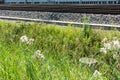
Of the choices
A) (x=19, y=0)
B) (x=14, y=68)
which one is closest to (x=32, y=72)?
(x=14, y=68)

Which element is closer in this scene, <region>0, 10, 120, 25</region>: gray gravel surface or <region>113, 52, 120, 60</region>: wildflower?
<region>113, 52, 120, 60</region>: wildflower

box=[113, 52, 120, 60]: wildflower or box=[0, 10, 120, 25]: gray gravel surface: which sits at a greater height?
box=[113, 52, 120, 60]: wildflower

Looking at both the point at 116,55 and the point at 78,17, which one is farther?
the point at 78,17

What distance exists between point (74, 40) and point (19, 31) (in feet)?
9.38

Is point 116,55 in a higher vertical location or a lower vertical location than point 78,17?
higher

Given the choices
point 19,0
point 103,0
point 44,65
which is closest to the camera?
point 44,65

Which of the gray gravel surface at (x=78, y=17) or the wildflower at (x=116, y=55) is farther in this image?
the gray gravel surface at (x=78, y=17)

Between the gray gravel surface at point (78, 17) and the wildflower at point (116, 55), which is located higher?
the wildflower at point (116, 55)

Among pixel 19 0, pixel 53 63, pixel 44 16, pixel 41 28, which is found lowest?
pixel 19 0

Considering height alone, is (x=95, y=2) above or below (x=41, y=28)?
below

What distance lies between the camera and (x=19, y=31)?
1125cm

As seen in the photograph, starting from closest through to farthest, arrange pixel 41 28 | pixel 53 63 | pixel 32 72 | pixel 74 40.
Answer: pixel 32 72 → pixel 53 63 → pixel 74 40 → pixel 41 28

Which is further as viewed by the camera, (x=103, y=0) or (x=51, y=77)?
(x=103, y=0)

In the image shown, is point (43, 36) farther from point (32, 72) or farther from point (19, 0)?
point (19, 0)
